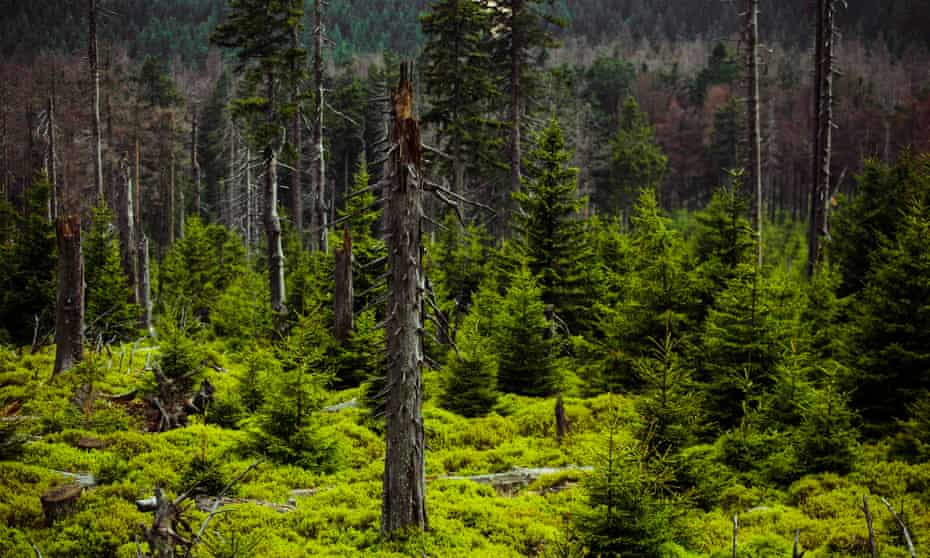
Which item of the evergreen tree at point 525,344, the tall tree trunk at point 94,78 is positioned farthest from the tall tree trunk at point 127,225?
the evergreen tree at point 525,344

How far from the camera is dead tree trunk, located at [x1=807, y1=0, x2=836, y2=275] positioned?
20156 millimetres

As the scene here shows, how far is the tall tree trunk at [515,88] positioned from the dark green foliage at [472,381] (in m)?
11.8

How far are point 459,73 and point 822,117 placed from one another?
13.8 m

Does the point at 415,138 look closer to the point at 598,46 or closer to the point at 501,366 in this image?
the point at 501,366

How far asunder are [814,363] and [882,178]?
37.5 ft

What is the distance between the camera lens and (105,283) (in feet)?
74.3

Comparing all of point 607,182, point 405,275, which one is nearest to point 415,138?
point 405,275

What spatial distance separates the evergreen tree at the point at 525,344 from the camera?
662 inches

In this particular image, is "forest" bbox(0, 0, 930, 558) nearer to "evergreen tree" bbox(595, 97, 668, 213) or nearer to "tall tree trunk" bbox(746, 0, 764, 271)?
"tall tree trunk" bbox(746, 0, 764, 271)

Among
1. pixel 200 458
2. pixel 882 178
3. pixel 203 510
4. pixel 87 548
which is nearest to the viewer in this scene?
pixel 87 548

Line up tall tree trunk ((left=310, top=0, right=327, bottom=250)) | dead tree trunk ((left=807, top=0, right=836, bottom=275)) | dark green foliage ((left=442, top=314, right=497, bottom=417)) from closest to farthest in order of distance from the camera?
dark green foliage ((left=442, top=314, right=497, bottom=417))
dead tree trunk ((left=807, top=0, right=836, bottom=275))
tall tree trunk ((left=310, top=0, right=327, bottom=250))

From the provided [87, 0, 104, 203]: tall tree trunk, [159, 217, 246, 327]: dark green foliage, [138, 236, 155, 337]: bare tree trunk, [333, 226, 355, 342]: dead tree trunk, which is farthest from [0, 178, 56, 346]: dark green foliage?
[333, 226, 355, 342]: dead tree trunk

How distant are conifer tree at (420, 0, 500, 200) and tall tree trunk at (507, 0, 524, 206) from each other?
36.5 inches

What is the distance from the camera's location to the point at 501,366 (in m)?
18.0
